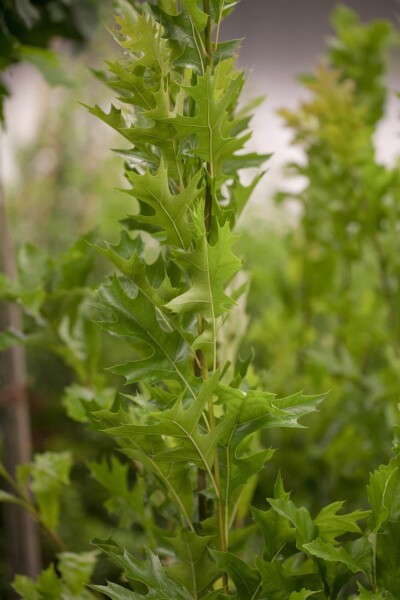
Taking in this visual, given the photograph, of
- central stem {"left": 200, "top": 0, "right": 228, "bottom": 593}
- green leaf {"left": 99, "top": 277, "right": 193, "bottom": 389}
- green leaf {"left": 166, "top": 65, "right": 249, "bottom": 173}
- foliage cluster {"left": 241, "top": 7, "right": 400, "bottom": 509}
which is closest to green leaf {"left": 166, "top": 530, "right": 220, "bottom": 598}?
central stem {"left": 200, "top": 0, "right": 228, "bottom": 593}

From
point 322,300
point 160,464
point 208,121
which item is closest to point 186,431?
point 160,464

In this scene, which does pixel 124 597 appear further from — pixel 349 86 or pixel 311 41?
pixel 311 41

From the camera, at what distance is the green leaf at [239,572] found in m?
0.48

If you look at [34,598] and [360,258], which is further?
[360,258]

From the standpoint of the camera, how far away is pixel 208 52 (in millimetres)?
488

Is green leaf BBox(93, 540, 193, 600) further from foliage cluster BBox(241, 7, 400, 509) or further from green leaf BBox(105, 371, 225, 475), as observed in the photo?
foliage cluster BBox(241, 7, 400, 509)

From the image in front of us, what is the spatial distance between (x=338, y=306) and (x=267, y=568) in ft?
2.17

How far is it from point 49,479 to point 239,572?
0.88 feet

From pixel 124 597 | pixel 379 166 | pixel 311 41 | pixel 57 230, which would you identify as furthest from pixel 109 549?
pixel 311 41

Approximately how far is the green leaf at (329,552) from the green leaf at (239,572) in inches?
→ 2.0

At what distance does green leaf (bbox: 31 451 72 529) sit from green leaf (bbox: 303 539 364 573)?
0.98 ft

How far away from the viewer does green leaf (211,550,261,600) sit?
0.48 m

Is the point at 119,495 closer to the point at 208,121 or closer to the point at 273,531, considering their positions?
the point at 273,531

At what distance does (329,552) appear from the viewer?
1.48 feet
